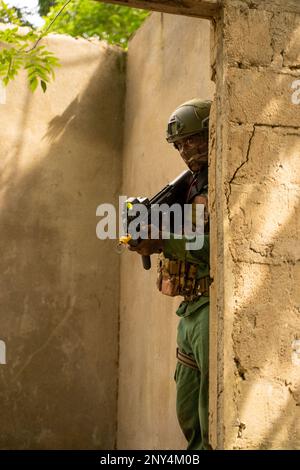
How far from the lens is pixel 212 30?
127 inches

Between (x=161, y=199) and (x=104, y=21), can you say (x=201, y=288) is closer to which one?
(x=161, y=199)

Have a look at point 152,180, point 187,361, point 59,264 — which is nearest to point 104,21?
point 59,264

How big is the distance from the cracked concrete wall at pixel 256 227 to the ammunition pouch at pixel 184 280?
1.54 feet

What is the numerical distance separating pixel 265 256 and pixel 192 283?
0.58 m

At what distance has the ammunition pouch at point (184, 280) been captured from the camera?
3.56 m

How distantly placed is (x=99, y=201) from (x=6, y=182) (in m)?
0.71

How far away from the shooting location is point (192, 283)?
358cm

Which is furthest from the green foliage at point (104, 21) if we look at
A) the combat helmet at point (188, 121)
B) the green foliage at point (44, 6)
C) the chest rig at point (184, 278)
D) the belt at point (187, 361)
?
the belt at point (187, 361)

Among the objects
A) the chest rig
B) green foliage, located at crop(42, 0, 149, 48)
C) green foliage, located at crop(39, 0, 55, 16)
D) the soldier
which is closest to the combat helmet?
the soldier

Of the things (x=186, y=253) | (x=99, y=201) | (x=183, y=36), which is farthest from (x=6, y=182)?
(x=186, y=253)

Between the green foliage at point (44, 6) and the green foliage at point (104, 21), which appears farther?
the green foliage at point (44, 6)

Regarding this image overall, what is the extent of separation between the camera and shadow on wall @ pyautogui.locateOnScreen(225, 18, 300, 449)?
9.82ft

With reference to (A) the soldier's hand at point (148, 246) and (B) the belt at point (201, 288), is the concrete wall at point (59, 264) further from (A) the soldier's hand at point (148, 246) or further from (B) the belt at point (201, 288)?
(A) the soldier's hand at point (148, 246)
